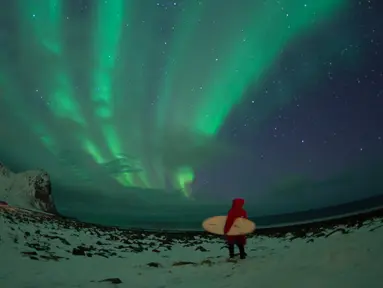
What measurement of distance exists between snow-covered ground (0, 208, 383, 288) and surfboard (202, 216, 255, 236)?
53 mm

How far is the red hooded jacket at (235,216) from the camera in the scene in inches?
90.7

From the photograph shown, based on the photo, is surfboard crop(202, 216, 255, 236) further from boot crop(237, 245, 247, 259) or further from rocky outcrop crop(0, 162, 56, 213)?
rocky outcrop crop(0, 162, 56, 213)

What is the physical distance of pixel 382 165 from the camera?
246 centimetres

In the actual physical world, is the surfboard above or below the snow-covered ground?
above

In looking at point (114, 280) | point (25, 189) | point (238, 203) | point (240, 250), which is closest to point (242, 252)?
point (240, 250)

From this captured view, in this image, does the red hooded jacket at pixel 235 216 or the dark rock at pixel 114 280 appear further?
the red hooded jacket at pixel 235 216

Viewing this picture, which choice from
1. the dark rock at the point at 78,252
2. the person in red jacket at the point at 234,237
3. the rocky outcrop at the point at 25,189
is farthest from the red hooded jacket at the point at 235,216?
the rocky outcrop at the point at 25,189

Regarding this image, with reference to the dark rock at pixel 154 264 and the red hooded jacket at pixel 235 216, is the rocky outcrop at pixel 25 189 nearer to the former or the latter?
the dark rock at pixel 154 264

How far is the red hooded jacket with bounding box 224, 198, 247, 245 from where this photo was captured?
2303 millimetres

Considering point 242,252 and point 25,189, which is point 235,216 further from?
point 25,189

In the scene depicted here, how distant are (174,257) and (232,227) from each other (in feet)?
1.32

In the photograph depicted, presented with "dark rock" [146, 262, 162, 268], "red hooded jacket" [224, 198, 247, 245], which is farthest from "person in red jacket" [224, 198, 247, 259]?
"dark rock" [146, 262, 162, 268]

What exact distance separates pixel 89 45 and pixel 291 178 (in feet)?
5.17

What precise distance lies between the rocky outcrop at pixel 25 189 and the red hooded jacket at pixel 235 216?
1.10 meters
